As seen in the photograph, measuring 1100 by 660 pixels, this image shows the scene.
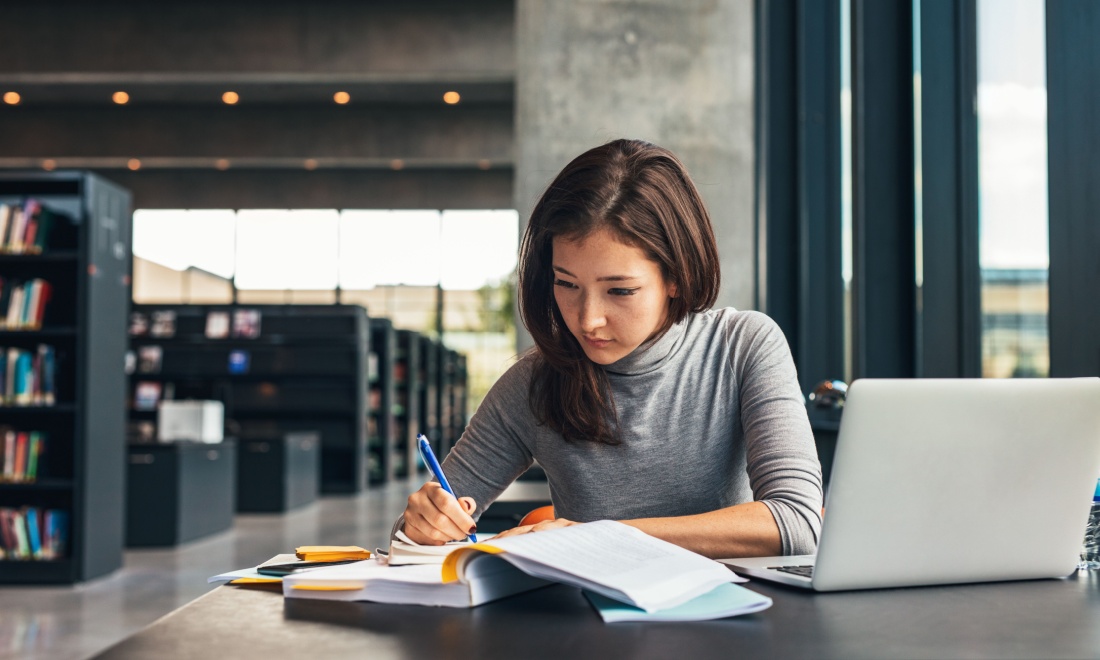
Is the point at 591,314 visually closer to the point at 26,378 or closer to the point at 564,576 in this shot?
the point at 564,576

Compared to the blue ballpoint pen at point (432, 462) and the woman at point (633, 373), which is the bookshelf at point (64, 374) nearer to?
the woman at point (633, 373)

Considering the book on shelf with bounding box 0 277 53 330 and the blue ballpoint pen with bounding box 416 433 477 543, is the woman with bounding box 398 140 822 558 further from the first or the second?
the book on shelf with bounding box 0 277 53 330

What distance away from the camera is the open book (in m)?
0.89

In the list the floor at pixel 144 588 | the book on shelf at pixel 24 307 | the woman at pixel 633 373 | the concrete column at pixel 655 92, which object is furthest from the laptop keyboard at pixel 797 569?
the book on shelf at pixel 24 307

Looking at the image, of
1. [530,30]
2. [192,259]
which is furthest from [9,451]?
[192,259]

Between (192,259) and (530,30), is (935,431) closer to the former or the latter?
(530,30)

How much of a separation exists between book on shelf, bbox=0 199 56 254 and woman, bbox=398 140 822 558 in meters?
4.32

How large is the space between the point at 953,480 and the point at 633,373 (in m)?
0.65

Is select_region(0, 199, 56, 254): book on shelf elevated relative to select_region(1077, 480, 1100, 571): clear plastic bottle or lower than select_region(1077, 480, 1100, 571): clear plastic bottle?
elevated

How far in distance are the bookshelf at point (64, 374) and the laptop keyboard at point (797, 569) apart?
4.74 m

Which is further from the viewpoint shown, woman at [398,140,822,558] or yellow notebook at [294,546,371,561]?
woman at [398,140,822,558]

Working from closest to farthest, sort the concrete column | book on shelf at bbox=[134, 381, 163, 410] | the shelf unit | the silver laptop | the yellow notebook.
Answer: the silver laptop, the yellow notebook, the concrete column, book on shelf at bbox=[134, 381, 163, 410], the shelf unit

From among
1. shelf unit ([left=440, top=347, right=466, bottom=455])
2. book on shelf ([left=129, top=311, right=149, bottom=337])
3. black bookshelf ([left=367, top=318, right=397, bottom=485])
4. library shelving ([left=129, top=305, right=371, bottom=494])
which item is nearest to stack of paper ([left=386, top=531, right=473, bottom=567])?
library shelving ([left=129, top=305, right=371, bottom=494])

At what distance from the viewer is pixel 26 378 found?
5.16 m
